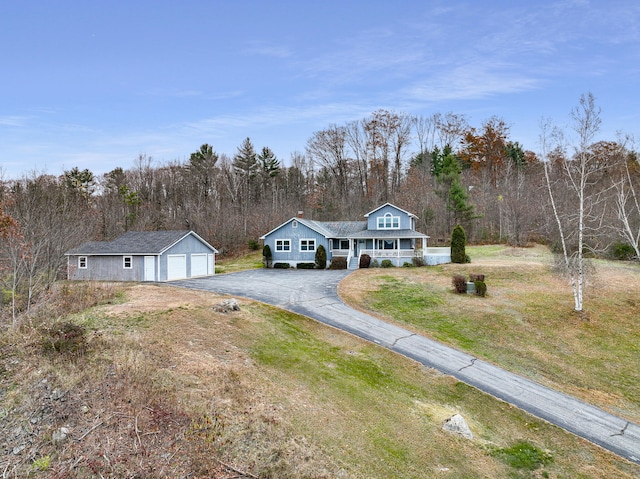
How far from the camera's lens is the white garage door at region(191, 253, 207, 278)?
94.1 feet

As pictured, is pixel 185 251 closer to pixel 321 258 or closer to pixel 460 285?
pixel 321 258

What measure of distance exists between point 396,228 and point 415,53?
17375mm

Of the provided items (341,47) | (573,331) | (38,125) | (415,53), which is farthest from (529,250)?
(38,125)

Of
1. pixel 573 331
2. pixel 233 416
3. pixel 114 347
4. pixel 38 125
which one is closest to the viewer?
pixel 233 416

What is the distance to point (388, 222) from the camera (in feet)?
118

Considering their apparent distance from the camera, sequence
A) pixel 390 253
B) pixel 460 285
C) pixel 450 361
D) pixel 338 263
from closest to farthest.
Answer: pixel 450 361 → pixel 460 285 → pixel 338 263 → pixel 390 253

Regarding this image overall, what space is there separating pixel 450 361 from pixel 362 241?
22.8m

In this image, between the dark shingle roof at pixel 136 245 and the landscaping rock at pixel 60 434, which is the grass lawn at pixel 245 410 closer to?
the landscaping rock at pixel 60 434

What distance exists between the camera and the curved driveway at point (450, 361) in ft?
33.2

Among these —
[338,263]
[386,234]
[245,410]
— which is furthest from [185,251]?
[245,410]

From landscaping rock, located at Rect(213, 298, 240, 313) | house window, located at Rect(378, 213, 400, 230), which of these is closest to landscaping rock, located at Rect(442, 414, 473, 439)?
landscaping rock, located at Rect(213, 298, 240, 313)

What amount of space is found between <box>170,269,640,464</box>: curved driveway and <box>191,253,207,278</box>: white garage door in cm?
355

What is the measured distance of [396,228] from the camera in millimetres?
35781

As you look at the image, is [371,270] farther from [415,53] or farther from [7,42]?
[7,42]
